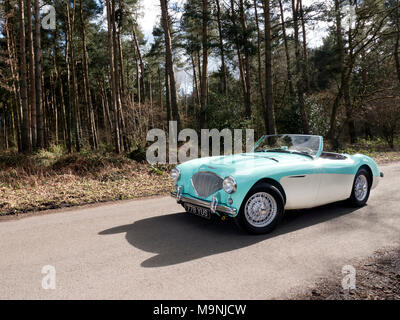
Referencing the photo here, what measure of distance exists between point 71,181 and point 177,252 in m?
6.09

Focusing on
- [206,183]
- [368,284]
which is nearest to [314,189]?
[206,183]

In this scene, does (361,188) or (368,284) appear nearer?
(368,284)

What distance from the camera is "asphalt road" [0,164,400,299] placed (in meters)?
2.82

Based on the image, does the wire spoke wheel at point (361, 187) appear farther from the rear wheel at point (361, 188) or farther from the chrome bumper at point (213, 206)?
the chrome bumper at point (213, 206)

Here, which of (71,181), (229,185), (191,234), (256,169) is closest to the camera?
(229,185)

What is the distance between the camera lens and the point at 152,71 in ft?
109

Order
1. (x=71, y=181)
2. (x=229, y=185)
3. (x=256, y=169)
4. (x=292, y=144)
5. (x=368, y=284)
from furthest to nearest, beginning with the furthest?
(x=71, y=181)
(x=292, y=144)
(x=256, y=169)
(x=229, y=185)
(x=368, y=284)

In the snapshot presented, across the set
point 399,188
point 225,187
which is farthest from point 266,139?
point 399,188

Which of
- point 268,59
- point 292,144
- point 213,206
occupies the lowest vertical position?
point 213,206

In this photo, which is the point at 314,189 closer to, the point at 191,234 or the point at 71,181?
the point at 191,234

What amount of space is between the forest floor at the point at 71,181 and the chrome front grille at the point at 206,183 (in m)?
3.07

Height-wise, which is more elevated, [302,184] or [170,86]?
[170,86]

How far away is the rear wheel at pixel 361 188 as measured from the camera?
5.58m

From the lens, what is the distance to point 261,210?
4312 millimetres
